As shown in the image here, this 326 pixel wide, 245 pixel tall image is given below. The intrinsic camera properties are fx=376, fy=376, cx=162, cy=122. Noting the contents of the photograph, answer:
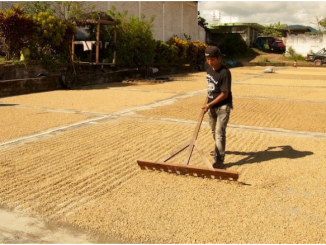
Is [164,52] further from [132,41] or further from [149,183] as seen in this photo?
[149,183]

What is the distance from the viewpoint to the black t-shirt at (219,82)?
464cm

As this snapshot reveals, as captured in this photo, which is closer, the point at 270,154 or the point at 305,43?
the point at 270,154

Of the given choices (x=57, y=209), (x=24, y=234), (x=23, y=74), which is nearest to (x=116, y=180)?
(x=57, y=209)

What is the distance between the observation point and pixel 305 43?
36.7m

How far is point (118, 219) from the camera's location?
3422mm

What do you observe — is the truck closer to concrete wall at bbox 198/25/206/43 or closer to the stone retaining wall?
concrete wall at bbox 198/25/206/43

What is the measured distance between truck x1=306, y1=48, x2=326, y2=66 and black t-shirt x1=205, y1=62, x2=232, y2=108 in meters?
31.1

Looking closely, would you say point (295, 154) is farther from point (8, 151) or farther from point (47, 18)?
point (47, 18)

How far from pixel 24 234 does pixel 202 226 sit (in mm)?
1519

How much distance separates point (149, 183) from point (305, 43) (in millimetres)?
36249

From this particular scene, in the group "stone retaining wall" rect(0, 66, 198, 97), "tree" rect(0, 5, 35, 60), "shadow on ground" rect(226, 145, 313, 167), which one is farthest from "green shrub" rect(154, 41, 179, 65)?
"shadow on ground" rect(226, 145, 313, 167)

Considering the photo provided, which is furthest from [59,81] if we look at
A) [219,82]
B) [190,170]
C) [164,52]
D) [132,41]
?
[190,170]

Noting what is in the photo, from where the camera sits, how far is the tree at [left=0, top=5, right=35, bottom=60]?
41.9 feet

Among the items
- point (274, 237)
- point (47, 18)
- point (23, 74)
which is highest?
point (47, 18)
